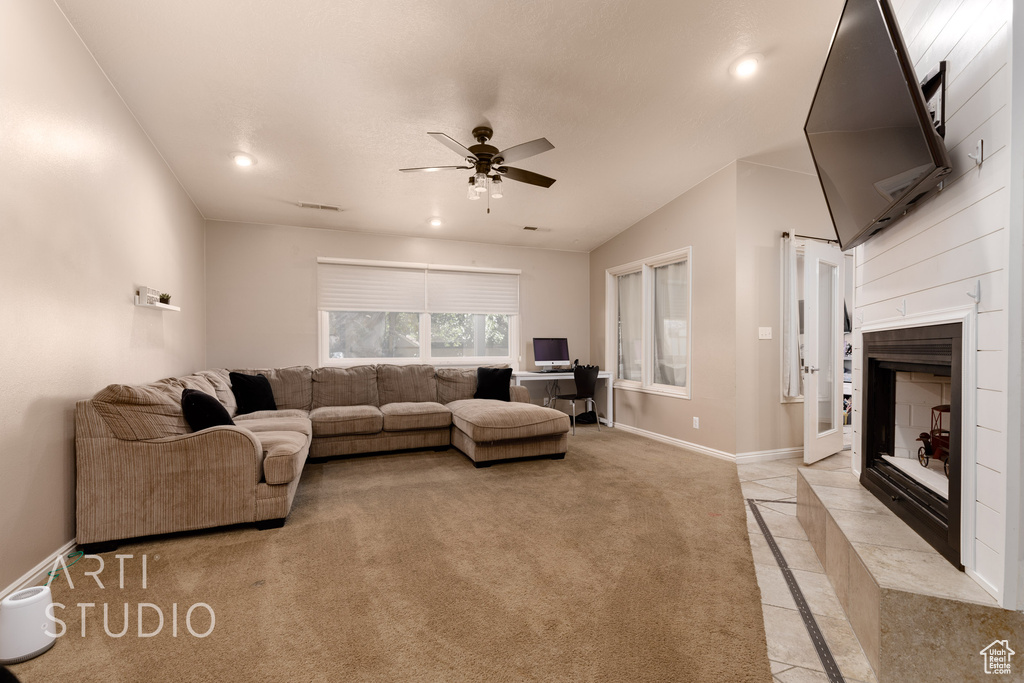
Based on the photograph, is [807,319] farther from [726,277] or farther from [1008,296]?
[1008,296]

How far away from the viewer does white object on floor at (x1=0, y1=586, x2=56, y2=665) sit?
1.41 meters

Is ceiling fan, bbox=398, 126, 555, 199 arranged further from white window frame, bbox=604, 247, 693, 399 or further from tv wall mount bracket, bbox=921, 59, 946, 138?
white window frame, bbox=604, 247, 693, 399

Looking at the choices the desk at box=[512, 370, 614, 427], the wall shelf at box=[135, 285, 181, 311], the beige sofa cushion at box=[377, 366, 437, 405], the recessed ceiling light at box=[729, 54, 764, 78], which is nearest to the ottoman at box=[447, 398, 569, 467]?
the beige sofa cushion at box=[377, 366, 437, 405]

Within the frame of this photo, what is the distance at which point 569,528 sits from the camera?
2525mm

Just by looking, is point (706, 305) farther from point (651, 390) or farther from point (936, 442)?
point (936, 442)

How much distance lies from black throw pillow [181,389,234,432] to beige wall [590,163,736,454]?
12.9 ft

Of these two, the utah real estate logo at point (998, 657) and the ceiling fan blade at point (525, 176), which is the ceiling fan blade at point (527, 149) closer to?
the ceiling fan blade at point (525, 176)

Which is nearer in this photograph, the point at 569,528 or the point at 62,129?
the point at 62,129

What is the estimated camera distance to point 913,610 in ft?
4.22

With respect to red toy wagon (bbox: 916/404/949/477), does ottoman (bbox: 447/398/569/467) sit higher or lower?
lower

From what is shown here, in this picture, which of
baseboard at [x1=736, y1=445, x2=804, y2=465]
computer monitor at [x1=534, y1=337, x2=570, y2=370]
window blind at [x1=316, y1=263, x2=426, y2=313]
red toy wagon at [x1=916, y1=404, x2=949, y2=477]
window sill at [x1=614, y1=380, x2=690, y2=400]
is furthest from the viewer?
computer monitor at [x1=534, y1=337, x2=570, y2=370]

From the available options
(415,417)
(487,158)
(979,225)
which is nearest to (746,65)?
(487,158)

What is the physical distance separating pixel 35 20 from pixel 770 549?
4.16m

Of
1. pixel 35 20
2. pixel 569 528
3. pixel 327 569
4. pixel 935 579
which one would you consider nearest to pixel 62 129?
pixel 35 20
